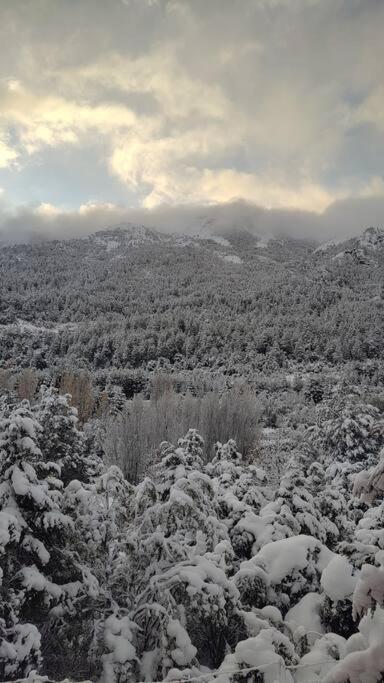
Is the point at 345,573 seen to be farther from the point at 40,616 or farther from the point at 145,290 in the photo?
the point at 145,290

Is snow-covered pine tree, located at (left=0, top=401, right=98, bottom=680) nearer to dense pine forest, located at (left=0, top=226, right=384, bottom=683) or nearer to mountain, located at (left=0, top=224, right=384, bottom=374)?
dense pine forest, located at (left=0, top=226, right=384, bottom=683)

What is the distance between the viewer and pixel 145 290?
129875 millimetres

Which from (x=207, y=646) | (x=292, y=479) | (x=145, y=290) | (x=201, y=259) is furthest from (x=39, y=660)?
(x=201, y=259)

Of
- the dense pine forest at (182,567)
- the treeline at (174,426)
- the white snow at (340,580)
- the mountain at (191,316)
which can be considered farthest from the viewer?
the mountain at (191,316)

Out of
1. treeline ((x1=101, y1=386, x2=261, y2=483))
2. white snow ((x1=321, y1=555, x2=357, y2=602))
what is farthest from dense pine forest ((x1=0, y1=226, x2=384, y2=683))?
treeline ((x1=101, y1=386, x2=261, y2=483))

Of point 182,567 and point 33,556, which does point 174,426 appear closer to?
point 182,567

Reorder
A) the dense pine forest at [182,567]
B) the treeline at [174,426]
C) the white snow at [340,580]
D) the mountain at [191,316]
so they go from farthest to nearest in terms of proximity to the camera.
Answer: the mountain at [191,316], the treeline at [174,426], the white snow at [340,580], the dense pine forest at [182,567]

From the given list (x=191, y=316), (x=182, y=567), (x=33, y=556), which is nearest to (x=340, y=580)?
(x=182, y=567)

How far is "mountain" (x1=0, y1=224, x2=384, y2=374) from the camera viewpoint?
66750mm

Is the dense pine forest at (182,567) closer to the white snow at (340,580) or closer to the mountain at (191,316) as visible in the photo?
the white snow at (340,580)

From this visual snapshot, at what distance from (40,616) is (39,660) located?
569 millimetres

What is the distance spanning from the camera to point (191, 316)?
301 feet

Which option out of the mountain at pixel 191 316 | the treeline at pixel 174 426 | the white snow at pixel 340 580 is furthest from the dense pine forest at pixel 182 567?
the mountain at pixel 191 316

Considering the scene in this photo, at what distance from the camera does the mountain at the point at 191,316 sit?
219 feet
